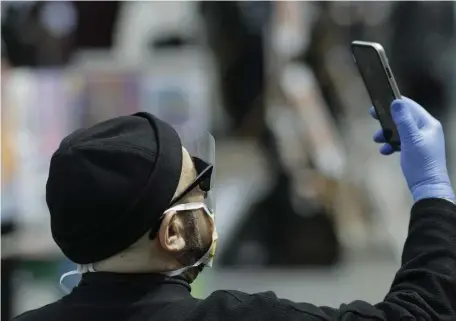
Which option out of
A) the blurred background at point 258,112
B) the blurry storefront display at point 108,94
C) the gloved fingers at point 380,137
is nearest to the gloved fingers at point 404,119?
the gloved fingers at point 380,137

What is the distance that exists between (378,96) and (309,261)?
2580 mm

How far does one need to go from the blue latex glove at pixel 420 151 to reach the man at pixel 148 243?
104mm

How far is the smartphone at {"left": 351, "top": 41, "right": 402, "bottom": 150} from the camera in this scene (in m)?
1.78

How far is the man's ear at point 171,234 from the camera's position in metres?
1.45

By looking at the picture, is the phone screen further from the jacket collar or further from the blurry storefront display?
the blurry storefront display

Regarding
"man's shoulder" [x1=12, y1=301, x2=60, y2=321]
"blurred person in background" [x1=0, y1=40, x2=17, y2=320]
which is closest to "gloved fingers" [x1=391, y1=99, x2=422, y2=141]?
"man's shoulder" [x1=12, y1=301, x2=60, y2=321]

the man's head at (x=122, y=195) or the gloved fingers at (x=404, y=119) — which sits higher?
the gloved fingers at (x=404, y=119)

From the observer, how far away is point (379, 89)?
6.07 feet

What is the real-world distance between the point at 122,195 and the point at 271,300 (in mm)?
358

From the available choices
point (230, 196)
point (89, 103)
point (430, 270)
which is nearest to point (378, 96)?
point (430, 270)

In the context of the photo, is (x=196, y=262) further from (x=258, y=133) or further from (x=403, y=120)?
(x=258, y=133)

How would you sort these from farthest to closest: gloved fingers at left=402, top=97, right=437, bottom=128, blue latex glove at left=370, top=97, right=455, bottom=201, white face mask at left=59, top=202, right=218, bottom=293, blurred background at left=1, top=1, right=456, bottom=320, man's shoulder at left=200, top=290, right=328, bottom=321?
blurred background at left=1, top=1, right=456, bottom=320
gloved fingers at left=402, top=97, right=437, bottom=128
blue latex glove at left=370, top=97, right=455, bottom=201
white face mask at left=59, top=202, right=218, bottom=293
man's shoulder at left=200, top=290, right=328, bottom=321

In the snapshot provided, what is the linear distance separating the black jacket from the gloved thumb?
0.87 ft

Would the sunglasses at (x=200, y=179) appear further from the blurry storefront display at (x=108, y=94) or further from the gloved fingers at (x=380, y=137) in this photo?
the blurry storefront display at (x=108, y=94)
